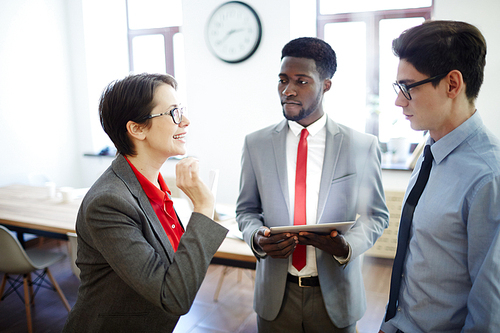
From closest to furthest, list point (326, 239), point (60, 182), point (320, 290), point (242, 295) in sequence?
point (326, 239) < point (320, 290) < point (242, 295) < point (60, 182)

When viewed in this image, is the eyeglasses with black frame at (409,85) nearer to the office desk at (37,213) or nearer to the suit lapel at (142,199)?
the suit lapel at (142,199)

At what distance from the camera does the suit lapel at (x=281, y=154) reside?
140 centimetres

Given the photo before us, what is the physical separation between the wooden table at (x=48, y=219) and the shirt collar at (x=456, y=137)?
3.55 ft

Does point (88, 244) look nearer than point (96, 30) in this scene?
Yes

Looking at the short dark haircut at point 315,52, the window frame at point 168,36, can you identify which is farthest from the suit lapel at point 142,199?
the window frame at point 168,36

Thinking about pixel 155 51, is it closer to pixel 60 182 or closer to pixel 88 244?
pixel 60 182

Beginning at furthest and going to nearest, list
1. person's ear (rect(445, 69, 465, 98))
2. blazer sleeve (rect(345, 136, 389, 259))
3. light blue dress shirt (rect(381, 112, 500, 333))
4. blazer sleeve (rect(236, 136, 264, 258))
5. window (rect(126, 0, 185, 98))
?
1. window (rect(126, 0, 185, 98))
2. blazer sleeve (rect(236, 136, 264, 258))
3. blazer sleeve (rect(345, 136, 389, 259))
4. person's ear (rect(445, 69, 465, 98))
5. light blue dress shirt (rect(381, 112, 500, 333))

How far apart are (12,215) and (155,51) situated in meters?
2.95

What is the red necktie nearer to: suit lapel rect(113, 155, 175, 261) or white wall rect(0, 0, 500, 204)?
suit lapel rect(113, 155, 175, 261)

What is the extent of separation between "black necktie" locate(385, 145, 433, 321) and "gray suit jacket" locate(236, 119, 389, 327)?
204 mm

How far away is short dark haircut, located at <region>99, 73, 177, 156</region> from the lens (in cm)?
112

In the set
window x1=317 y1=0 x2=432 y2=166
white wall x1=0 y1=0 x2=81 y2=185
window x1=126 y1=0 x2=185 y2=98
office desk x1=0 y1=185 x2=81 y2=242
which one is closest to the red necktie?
office desk x1=0 y1=185 x2=81 y2=242

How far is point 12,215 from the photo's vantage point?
2.58m

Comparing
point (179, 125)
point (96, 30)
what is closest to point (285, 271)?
point (179, 125)
